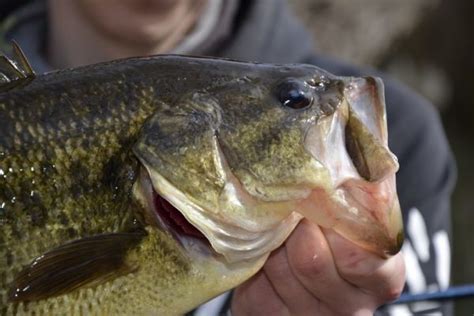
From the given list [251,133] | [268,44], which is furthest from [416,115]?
[251,133]

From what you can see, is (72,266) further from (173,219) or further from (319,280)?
(319,280)

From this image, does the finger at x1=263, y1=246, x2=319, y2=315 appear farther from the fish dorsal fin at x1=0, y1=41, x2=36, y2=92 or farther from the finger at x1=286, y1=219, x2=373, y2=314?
the fish dorsal fin at x1=0, y1=41, x2=36, y2=92

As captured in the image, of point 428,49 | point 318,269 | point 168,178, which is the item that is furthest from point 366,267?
point 428,49

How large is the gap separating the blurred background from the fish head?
14.0ft

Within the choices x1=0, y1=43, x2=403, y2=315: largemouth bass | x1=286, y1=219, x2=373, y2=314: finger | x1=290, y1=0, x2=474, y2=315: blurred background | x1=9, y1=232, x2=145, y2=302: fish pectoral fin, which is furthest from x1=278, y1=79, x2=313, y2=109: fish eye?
x1=290, y1=0, x2=474, y2=315: blurred background

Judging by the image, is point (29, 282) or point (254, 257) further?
point (254, 257)

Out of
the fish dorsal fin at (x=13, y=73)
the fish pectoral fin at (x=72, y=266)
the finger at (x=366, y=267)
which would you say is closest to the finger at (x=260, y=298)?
the finger at (x=366, y=267)

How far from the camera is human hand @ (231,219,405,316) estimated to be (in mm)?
1513

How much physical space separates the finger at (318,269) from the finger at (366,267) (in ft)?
0.04

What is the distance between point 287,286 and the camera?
5.25 feet

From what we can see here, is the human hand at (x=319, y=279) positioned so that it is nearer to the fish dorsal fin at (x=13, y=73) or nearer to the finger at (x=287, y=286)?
the finger at (x=287, y=286)

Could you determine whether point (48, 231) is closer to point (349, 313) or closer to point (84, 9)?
point (349, 313)

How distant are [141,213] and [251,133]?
0.20 m

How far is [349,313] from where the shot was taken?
1.62m
